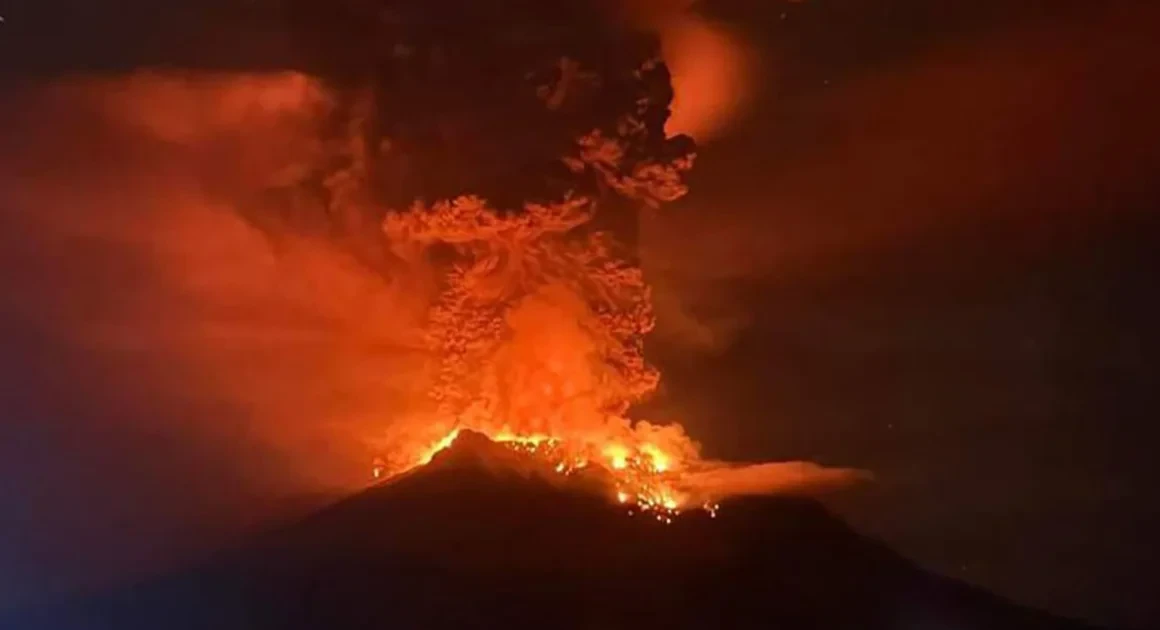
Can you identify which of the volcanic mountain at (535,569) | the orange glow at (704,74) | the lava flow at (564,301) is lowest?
the volcanic mountain at (535,569)

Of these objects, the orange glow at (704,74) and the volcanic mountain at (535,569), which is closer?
the orange glow at (704,74)

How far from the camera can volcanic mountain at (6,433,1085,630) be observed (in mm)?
6559

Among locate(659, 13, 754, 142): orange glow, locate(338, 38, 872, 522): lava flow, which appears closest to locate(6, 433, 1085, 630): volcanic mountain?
locate(338, 38, 872, 522): lava flow

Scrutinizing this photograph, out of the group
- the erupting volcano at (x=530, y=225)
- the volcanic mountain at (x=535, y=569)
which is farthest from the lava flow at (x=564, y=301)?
the volcanic mountain at (x=535, y=569)

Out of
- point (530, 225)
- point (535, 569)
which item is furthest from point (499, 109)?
point (535, 569)

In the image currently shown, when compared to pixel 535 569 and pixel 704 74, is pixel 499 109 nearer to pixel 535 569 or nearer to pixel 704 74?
pixel 704 74

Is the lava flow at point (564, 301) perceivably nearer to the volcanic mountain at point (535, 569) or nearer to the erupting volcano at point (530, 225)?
the erupting volcano at point (530, 225)

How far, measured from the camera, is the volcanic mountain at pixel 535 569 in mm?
6559

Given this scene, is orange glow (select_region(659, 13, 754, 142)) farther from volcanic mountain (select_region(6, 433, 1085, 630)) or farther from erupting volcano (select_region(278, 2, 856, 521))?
volcanic mountain (select_region(6, 433, 1085, 630))

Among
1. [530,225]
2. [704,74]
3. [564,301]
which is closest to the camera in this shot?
[704,74]

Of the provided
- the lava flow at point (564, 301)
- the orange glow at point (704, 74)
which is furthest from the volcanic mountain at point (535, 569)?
the orange glow at point (704, 74)

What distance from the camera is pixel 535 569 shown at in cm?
732

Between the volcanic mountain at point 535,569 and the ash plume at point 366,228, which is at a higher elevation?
the ash plume at point 366,228

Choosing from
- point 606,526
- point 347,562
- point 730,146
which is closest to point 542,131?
point 730,146
